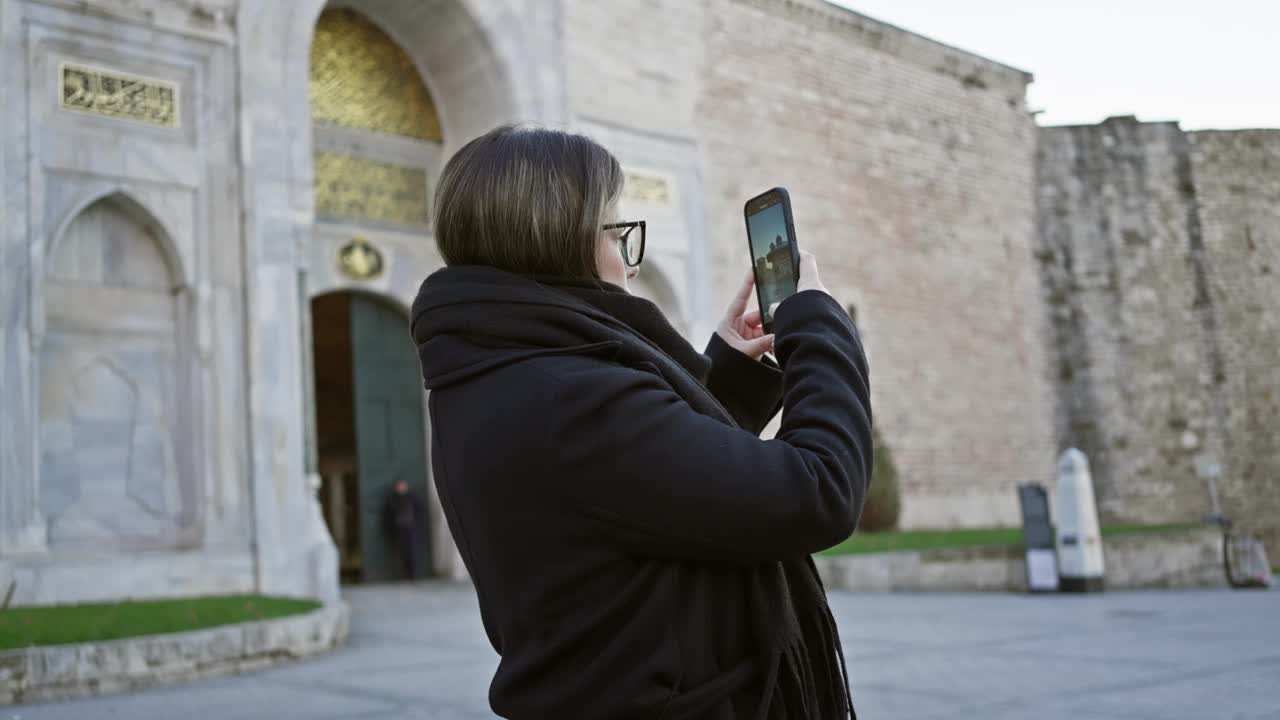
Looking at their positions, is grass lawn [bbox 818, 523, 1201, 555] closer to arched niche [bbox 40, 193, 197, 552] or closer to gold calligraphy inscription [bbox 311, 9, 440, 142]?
arched niche [bbox 40, 193, 197, 552]

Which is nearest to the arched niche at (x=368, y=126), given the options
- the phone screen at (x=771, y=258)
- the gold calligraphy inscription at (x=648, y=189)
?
the gold calligraphy inscription at (x=648, y=189)

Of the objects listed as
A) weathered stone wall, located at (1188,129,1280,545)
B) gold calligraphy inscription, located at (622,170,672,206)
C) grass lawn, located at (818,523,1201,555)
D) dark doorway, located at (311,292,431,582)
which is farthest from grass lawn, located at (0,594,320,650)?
weathered stone wall, located at (1188,129,1280,545)

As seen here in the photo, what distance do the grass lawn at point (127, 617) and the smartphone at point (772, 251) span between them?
17.3ft

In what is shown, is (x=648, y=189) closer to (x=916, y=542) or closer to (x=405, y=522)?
(x=405, y=522)

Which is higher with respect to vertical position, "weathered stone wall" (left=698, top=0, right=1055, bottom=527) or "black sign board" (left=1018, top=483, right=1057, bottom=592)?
"weathered stone wall" (left=698, top=0, right=1055, bottom=527)

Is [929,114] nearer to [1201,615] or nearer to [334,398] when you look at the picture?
[334,398]

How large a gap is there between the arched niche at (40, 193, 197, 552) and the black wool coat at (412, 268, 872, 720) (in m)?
8.55

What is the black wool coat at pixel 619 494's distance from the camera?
1.17 metres

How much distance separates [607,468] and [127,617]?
6.40 metres

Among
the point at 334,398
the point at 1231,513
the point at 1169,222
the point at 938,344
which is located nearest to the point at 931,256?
the point at 938,344

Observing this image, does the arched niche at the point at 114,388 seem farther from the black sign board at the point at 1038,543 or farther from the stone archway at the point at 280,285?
the black sign board at the point at 1038,543

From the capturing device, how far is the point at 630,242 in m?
1.46

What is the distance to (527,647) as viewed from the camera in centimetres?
127

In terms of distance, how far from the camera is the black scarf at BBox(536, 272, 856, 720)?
4.15 ft
